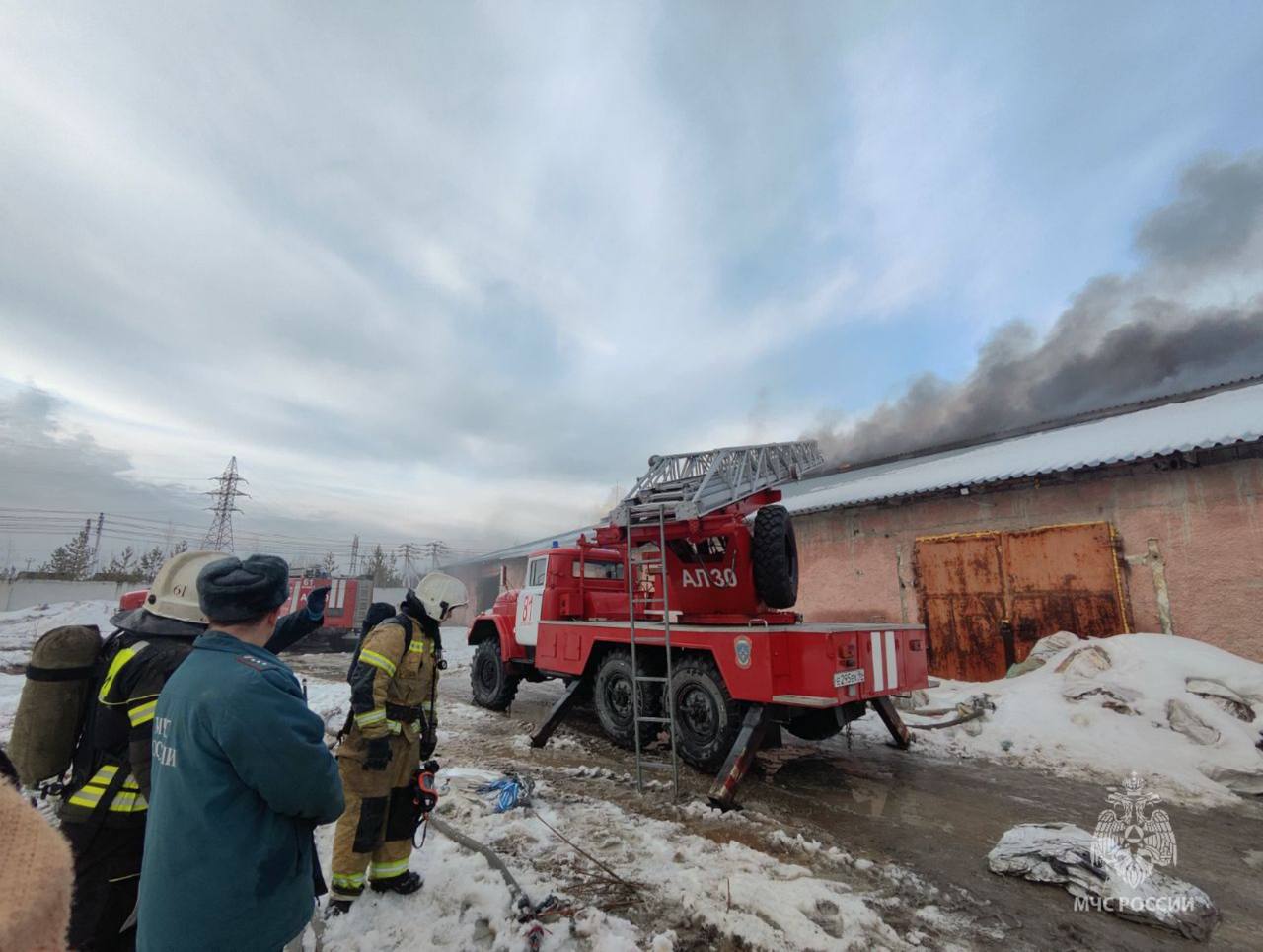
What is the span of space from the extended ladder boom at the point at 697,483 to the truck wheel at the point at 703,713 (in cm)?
154

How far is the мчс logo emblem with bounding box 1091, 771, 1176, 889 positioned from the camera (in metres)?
3.64

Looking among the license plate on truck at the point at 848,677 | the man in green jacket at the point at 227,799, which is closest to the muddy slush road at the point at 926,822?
the license plate on truck at the point at 848,677

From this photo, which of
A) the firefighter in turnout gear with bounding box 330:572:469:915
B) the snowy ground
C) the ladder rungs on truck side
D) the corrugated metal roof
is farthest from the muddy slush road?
the corrugated metal roof

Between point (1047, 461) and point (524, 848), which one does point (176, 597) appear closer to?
point (524, 848)

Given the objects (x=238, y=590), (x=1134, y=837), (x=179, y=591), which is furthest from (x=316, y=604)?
(x=1134, y=837)

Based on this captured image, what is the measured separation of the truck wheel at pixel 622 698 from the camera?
6367 millimetres

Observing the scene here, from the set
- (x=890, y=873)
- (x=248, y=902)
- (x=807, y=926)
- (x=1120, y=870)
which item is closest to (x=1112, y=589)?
(x=1120, y=870)

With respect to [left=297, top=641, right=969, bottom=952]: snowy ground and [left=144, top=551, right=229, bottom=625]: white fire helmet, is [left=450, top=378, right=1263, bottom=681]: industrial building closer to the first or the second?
[left=297, top=641, right=969, bottom=952]: snowy ground

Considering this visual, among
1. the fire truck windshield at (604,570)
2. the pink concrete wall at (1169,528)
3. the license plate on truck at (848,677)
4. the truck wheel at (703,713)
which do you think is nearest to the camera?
the license plate on truck at (848,677)

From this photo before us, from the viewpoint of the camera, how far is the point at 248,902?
1.74 m

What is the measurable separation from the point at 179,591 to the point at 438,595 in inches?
66.6

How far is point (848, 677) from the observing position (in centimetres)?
491

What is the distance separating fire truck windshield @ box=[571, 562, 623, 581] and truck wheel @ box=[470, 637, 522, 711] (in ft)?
6.43

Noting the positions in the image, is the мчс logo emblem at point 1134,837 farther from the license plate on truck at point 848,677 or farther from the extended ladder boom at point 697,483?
the extended ladder boom at point 697,483
